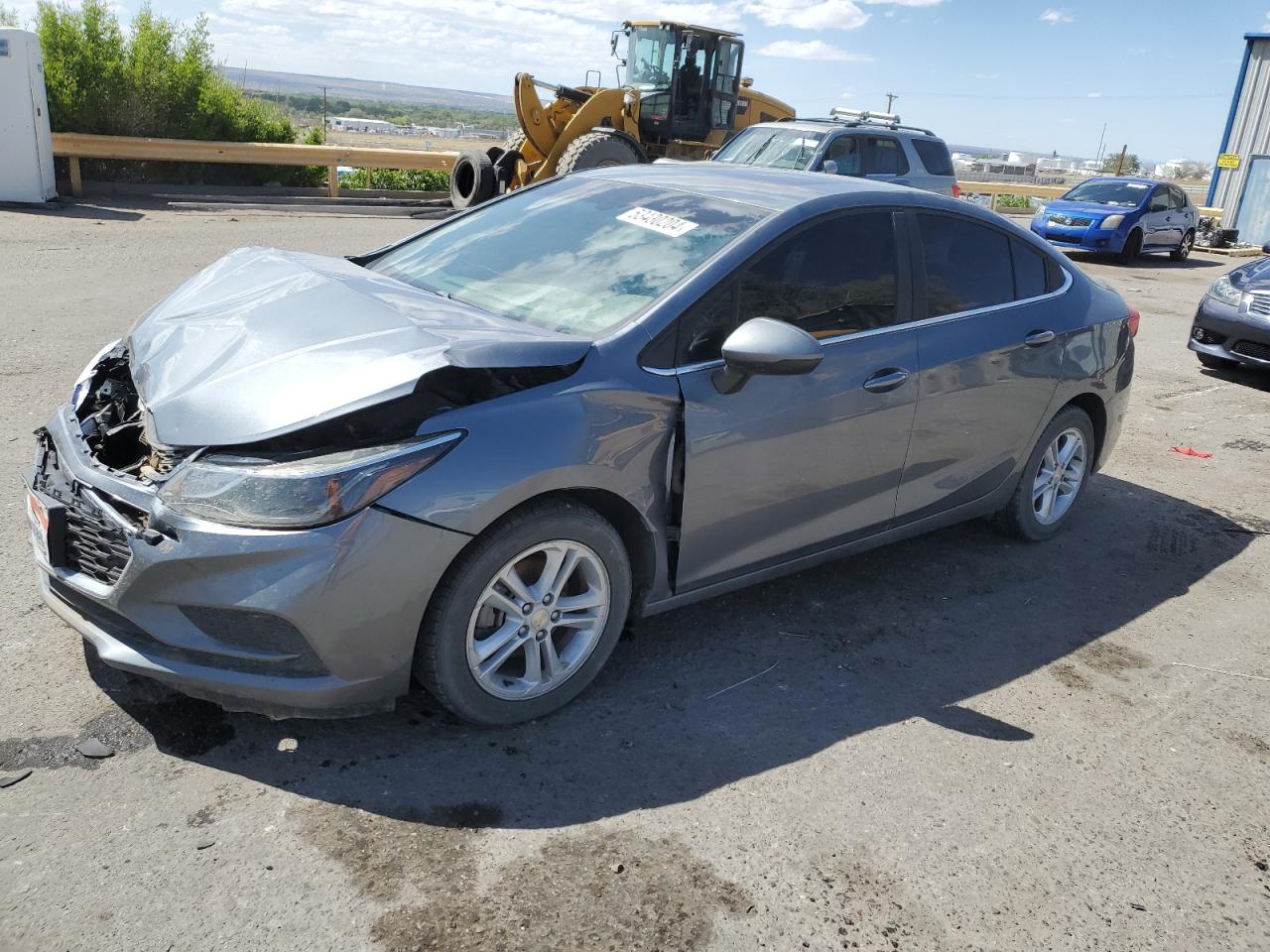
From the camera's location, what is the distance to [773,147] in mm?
14336

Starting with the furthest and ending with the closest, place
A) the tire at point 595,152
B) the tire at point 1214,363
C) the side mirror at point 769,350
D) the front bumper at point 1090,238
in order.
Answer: the front bumper at point 1090,238
the tire at point 595,152
the tire at point 1214,363
the side mirror at point 769,350

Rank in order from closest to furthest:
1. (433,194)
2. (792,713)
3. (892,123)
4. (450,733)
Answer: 1. (450,733)
2. (792,713)
3. (892,123)
4. (433,194)

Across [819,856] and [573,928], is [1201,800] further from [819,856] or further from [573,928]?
[573,928]

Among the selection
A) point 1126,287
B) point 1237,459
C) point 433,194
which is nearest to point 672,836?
point 1237,459

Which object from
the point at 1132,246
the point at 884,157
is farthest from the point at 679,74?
the point at 1132,246

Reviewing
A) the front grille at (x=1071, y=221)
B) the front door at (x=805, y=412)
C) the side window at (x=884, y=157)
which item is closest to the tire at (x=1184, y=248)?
the front grille at (x=1071, y=221)

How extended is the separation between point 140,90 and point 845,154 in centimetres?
1181

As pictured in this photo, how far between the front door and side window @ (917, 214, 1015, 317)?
0.64ft

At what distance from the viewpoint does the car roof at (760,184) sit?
4098 millimetres

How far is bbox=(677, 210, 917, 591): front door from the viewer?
11.8ft

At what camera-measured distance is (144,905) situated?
Result: 8.32 ft

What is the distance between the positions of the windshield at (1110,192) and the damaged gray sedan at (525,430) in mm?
17078

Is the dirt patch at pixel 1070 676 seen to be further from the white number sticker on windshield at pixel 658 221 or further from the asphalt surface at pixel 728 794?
the white number sticker on windshield at pixel 658 221

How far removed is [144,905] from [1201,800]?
122 inches
